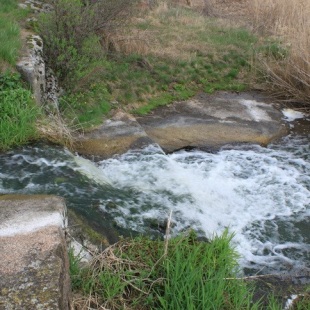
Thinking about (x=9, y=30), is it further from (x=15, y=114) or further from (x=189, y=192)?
(x=189, y=192)

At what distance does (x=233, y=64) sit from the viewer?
11.2m

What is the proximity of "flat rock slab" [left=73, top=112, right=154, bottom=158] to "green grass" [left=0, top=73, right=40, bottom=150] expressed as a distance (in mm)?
853

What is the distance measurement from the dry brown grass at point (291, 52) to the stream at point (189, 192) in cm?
239

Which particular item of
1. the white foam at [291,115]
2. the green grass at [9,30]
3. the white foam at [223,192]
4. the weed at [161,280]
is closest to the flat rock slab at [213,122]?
the white foam at [291,115]

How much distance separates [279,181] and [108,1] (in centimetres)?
539

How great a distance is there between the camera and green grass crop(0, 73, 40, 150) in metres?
6.31

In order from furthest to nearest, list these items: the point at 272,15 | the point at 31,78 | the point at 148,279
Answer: the point at 272,15, the point at 31,78, the point at 148,279

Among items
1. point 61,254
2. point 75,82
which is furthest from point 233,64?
point 61,254

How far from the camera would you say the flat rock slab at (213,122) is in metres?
8.16

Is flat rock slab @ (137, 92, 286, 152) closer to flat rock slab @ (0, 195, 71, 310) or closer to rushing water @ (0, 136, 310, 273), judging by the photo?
rushing water @ (0, 136, 310, 273)

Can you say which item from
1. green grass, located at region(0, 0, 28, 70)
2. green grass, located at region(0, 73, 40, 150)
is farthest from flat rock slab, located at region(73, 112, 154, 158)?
green grass, located at region(0, 0, 28, 70)

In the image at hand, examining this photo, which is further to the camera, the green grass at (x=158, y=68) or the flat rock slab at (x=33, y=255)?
the green grass at (x=158, y=68)

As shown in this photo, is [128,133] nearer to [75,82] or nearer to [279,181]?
[75,82]

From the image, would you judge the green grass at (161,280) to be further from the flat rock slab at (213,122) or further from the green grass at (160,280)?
the flat rock slab at (213,122)
